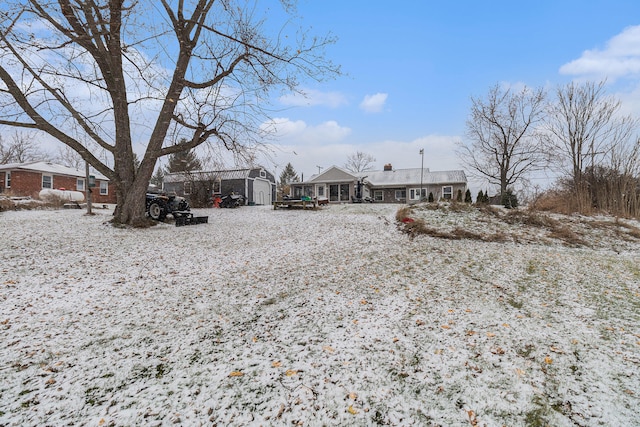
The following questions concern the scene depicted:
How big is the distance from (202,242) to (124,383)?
5209mm

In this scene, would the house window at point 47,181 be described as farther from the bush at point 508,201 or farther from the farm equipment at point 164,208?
the bush at point 508,201

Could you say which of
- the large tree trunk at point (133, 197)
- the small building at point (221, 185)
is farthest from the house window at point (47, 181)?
the large tree trunk at point (133, 197)

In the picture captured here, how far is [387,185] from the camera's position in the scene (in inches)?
1158

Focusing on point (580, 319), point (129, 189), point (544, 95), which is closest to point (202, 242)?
point (129, 189)

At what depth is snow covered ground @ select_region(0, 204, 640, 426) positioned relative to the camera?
6.14 ft

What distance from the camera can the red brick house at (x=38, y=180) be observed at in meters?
20.0

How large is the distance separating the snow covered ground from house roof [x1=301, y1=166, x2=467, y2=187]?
2271 cm

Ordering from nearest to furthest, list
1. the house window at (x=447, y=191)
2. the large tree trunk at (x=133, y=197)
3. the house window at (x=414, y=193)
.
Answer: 1. the large tree trunk at (x=133, y=197)
2. the house window at (x=447, y=191)
3. the house window at (x=414, y=193)

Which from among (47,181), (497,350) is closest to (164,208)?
(497,350)

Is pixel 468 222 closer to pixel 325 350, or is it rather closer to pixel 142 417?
pixel 325 350

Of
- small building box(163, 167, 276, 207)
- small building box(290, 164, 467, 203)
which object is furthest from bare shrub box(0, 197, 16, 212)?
small building box(290, 164, 467, 203)

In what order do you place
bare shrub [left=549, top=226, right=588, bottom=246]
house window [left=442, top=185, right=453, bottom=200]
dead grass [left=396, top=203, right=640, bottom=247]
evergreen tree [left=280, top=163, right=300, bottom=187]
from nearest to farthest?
bare shrub [left=549, top=226, right=588, bottom=246]
dead grass [left=396, top=203, right=640, bottom=247]
house window [left=442, top=185, right=453, bottom=200]
evergreen tree [left=280, top=163, right=300, bottom=187]

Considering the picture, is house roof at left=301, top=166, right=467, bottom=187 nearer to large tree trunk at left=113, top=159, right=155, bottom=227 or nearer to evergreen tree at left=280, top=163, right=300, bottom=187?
large tree trunk at left=113, top=159, right=155, bottom=227

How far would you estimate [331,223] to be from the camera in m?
10.4
